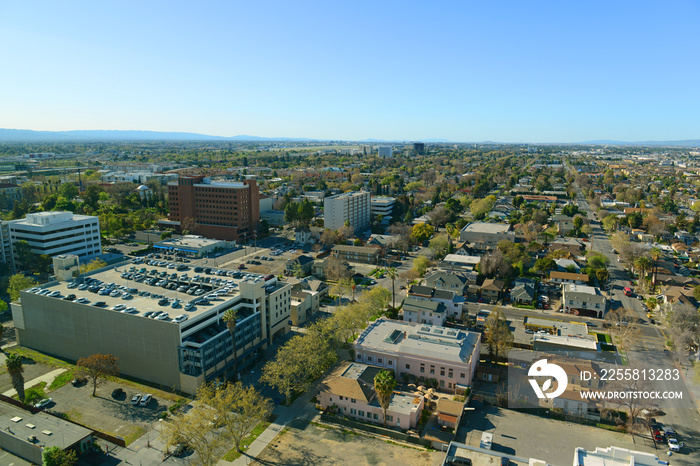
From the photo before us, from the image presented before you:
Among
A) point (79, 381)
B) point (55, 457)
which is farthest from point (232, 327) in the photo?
point (79, 381)

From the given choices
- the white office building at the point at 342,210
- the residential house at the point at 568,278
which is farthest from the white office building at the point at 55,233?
the residential house at the point at 568,278

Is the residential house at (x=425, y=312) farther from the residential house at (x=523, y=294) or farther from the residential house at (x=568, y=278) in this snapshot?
the residential house at (x=568, y=278)

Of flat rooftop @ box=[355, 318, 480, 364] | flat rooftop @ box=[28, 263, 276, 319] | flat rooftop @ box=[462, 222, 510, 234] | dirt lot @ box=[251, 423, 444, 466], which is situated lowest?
dirt lot @ box=[251, 423, 444, 466]

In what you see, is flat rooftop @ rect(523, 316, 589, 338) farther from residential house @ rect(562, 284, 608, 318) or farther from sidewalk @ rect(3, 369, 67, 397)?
sidewalk @ rect(3, 369, 67, 397)

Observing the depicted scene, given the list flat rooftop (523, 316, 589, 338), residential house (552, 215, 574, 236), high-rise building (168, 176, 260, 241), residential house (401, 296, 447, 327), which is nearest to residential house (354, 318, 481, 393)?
residential house (401, 296, 447, 327)

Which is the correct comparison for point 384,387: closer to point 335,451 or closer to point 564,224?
point 335,451

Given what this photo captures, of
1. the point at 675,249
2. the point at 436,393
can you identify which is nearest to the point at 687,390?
the point at 436,393
